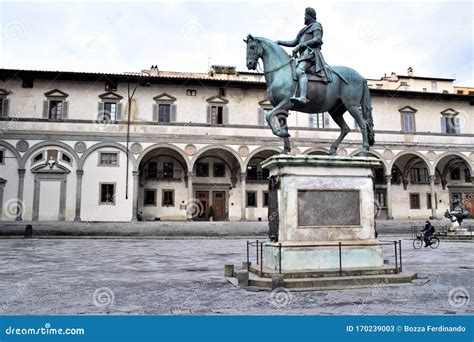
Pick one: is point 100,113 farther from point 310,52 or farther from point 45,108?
point 310,52

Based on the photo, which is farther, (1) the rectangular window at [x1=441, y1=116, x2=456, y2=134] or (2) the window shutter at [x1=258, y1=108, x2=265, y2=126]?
(1) the rectangular window at [x1=441, y1=116, x2=456, y2=134]

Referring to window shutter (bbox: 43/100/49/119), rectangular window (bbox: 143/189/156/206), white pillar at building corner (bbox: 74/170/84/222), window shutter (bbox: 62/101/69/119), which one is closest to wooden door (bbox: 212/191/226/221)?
rectangular window (bbox: 143/189/156/206)

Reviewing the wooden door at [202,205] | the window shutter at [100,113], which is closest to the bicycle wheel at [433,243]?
the wooden door at [202,205]

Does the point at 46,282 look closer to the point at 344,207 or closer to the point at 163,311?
the point at 163,311

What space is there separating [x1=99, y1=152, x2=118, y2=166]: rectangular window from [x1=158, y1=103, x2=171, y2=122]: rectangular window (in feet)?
13.7

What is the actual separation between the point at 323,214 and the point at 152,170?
88.0 ft

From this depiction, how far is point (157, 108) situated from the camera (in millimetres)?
31016

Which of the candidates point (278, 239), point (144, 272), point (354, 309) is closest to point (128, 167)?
point (144, 272)

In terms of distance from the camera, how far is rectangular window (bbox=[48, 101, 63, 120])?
97.9ft

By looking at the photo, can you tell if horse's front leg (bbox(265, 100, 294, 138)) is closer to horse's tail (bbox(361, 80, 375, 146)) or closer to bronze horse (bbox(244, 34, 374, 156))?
bronze horse (bbox(244, 34, 374, 156))

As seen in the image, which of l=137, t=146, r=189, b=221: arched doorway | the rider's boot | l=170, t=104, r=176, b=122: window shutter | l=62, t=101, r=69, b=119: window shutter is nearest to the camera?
the rider's boot

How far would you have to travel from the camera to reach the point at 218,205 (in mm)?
33781

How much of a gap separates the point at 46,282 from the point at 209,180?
1013 inches

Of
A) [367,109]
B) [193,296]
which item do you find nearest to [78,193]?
[367,109]
